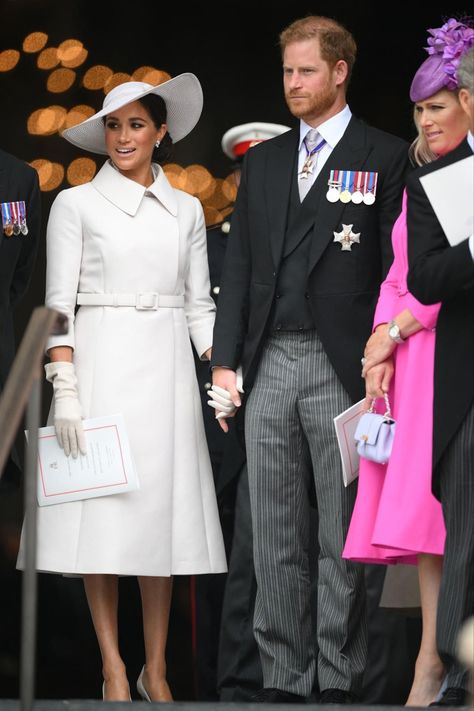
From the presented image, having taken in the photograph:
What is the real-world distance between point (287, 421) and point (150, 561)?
641 mm

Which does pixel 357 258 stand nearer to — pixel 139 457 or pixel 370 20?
pixel 139 457

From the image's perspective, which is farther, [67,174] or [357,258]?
[67,174]

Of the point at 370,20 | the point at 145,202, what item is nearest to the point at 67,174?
the point at 370,20

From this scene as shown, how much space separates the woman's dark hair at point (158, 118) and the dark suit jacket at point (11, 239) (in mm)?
427

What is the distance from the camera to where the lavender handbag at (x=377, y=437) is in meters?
4.31

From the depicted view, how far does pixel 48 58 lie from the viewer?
23.3 ft

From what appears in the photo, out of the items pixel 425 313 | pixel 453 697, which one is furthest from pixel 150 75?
pixel 453 697

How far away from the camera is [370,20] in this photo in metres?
7.00

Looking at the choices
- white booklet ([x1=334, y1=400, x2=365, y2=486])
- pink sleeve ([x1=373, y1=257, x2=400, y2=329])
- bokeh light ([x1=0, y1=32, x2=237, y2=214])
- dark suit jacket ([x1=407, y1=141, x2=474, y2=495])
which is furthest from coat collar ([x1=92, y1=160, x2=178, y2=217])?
bokeh light ([x1=0, y1=32, x2=237, y2=214])

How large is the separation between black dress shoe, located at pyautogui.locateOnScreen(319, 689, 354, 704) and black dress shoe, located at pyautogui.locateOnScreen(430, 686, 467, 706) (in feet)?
1.40

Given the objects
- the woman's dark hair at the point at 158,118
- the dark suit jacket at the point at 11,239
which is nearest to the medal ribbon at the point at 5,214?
the dark suit jacket at the point at 11,239

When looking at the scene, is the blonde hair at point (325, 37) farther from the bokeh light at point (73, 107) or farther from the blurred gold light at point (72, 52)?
the blurred gold light at point (72, 52)

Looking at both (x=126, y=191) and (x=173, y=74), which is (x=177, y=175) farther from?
(x=126, y=191)

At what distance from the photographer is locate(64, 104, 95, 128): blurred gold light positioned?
716cm
